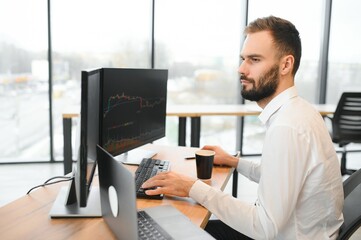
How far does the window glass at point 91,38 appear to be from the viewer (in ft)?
13.3

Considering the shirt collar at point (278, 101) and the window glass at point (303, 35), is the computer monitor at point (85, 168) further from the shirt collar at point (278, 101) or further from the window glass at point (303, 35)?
the window glass at point (303, 35)

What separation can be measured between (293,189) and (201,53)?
11.9 feet

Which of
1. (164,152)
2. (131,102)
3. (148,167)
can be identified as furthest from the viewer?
(164,152)

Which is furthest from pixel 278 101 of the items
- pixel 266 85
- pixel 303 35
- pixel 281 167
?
pixel 303 35

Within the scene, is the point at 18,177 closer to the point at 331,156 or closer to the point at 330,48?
Result: the point at 331,156

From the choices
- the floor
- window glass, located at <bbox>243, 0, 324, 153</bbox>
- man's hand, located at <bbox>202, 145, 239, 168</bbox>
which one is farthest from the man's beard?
window glass, located at <bbox>243, 0, 324, 153</bbox>

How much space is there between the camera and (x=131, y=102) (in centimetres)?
167

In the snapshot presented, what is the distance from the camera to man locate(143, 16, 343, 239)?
3.34ft

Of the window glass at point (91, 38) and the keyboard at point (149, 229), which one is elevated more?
the window glass at point (91, 38)

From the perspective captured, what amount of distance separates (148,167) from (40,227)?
0.58 m

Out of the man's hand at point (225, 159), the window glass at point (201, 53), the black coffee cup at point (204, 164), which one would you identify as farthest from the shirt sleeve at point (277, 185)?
the window glass at point (201, 53)

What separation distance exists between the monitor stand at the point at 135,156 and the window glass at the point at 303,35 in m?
3.02

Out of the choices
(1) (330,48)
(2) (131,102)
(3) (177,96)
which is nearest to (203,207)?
(2) (131,102)

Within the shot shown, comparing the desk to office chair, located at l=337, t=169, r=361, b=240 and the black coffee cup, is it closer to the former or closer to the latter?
the black coffee cup
